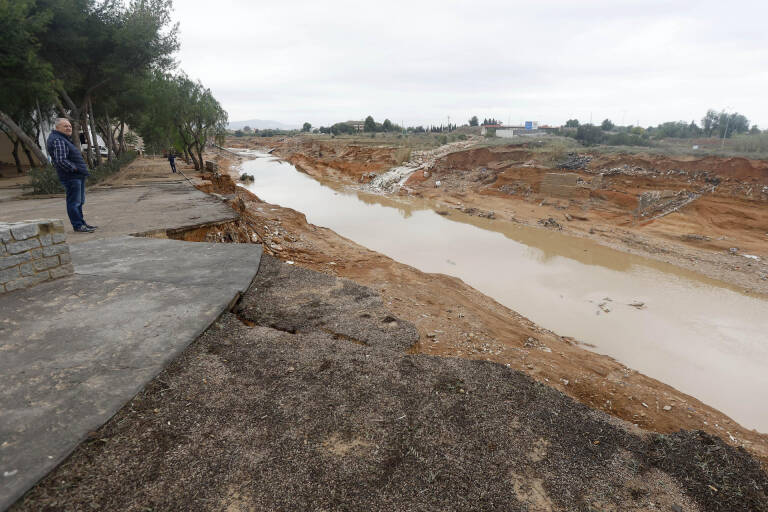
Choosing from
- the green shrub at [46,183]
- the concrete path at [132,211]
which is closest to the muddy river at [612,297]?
the concrete path at [132,211]

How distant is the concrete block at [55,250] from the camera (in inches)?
161

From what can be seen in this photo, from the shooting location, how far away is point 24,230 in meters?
3.82

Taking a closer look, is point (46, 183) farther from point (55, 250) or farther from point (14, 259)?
point (14, 259)

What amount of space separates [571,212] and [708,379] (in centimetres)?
1410

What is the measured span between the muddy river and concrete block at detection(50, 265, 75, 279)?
8310 millimetres

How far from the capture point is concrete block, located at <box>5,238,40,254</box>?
3.76 m

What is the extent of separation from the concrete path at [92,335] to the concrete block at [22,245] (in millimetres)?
426

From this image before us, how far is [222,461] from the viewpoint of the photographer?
2215mm

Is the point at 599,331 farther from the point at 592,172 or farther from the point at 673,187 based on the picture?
the point at 592,172

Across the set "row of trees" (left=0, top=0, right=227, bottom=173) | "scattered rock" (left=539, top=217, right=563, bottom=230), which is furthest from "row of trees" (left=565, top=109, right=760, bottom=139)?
"row of trees" (left=0, top=0, right=227, bottom=173)

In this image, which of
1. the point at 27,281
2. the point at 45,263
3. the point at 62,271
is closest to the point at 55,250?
the point at 45,263

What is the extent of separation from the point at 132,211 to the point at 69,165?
2.82 meters

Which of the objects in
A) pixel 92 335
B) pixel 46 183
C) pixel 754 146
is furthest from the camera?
pixel 754 146

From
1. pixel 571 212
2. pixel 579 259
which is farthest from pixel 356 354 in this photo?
pixel 571 212
